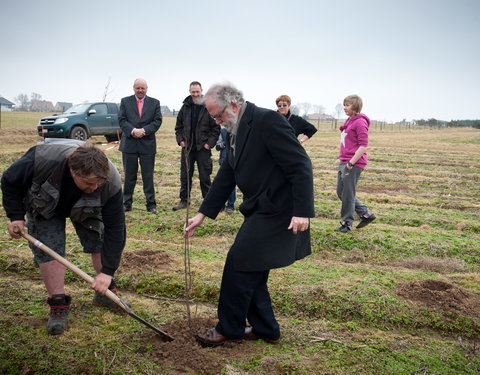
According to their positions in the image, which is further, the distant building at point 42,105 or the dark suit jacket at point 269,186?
the distant building at point 42,105

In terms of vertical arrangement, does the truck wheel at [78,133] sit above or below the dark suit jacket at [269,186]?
above

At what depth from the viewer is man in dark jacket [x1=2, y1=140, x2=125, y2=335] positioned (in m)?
3.13

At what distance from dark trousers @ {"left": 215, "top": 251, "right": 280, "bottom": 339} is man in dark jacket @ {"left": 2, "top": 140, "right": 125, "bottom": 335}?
930 mm

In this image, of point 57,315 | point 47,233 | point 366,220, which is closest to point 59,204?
point 47,233

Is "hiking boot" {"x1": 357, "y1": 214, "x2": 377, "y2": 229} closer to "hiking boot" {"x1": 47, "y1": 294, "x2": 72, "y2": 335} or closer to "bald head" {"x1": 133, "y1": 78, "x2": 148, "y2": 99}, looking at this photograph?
"bald head" {"x1": 133, "y1": 78, "x2": 148, "y2": 99}

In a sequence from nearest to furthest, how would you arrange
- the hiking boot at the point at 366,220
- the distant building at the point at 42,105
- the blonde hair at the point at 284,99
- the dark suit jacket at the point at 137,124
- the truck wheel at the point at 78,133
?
the blonde hair at the point at 284,99 < the hiking boot at the point at 366,220 < the dark suit jacket at the point at 137,124 < the truck wheel at the point at 78,133 < the distant building at the point at 42,105

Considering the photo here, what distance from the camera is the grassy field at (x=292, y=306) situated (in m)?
3.20

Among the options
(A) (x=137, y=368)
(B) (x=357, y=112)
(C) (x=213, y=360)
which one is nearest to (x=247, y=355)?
(C) (x=213, y=360)

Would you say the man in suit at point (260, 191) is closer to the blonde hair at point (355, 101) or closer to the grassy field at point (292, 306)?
the grassy field at point (292, 306)

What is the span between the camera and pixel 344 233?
254 inches

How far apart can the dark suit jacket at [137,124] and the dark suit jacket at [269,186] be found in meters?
4.51

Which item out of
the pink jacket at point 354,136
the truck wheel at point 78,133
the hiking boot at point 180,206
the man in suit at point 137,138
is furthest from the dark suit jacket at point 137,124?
the truck wheel at point 78,133

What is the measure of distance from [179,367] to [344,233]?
13.1 ft

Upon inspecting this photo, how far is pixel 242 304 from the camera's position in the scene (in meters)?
3.16
